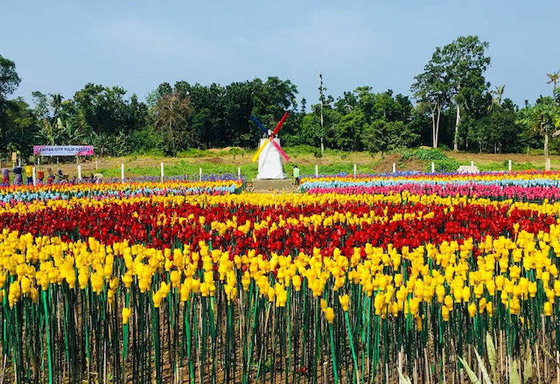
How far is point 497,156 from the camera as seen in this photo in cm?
4956

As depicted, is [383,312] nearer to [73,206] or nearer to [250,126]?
[73,206]

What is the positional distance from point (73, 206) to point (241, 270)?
24.3ft

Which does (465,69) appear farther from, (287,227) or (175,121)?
(287,227)

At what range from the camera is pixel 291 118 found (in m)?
64.6

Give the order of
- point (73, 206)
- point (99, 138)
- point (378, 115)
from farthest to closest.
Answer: point (378, 115) < point (99, 138) < point (73, 206)

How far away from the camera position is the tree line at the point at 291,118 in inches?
2205

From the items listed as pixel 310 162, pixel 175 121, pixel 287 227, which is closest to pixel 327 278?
pixel 287 227

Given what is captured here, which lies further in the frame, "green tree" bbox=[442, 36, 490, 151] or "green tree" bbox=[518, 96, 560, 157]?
"green tree" bbox=[442, 36, 490, 151]

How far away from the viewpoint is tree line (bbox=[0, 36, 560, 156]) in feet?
184

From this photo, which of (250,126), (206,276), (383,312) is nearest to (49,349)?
(206,276)

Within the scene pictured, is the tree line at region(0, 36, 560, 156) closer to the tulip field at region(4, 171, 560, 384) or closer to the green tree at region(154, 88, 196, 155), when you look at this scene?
the green tree at region(154, 88, 196, 155)

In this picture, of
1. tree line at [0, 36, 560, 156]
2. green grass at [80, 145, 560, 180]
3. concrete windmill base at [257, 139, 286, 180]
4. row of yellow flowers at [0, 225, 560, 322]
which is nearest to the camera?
row of yellow flowers at [0, 225, 560, 322]

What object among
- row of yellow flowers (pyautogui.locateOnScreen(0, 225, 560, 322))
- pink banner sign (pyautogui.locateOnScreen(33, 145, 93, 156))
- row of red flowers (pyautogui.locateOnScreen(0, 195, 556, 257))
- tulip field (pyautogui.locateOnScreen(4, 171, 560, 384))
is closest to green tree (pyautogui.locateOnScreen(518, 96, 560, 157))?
pink banner sign (pyautogui.locateOnScreen(33, 145, 93, 156))

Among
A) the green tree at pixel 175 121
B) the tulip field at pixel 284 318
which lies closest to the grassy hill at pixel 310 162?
the green tree at pixel 175 121
